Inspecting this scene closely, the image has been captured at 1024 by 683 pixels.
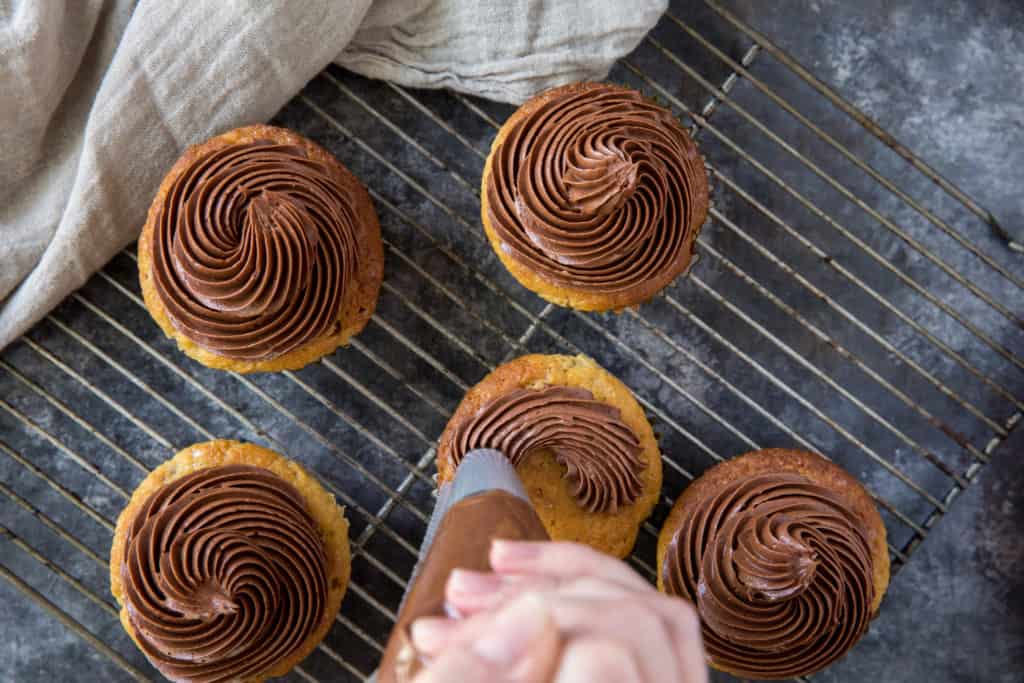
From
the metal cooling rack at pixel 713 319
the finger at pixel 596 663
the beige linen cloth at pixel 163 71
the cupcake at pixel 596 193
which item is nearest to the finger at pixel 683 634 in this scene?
the finger at pixel 596 663

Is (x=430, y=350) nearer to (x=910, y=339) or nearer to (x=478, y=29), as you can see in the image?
(x=478, y=29)

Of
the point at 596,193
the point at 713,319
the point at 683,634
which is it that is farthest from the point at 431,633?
the point at 713,319

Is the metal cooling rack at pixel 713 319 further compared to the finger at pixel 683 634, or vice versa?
the metal cooling rack at pixel 713 319

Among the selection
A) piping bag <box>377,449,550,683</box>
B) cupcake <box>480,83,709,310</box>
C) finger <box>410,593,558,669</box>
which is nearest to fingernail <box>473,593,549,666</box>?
finger <box>410,593,558,669</box>

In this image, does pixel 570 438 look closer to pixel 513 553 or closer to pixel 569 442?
pixel 569 442

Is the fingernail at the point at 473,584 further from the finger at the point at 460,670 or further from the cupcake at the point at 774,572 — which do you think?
the cupcake at the point at 774,572

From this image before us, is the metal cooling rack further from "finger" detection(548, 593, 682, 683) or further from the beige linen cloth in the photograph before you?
"finger" detection(548, 593, 682, 683)
